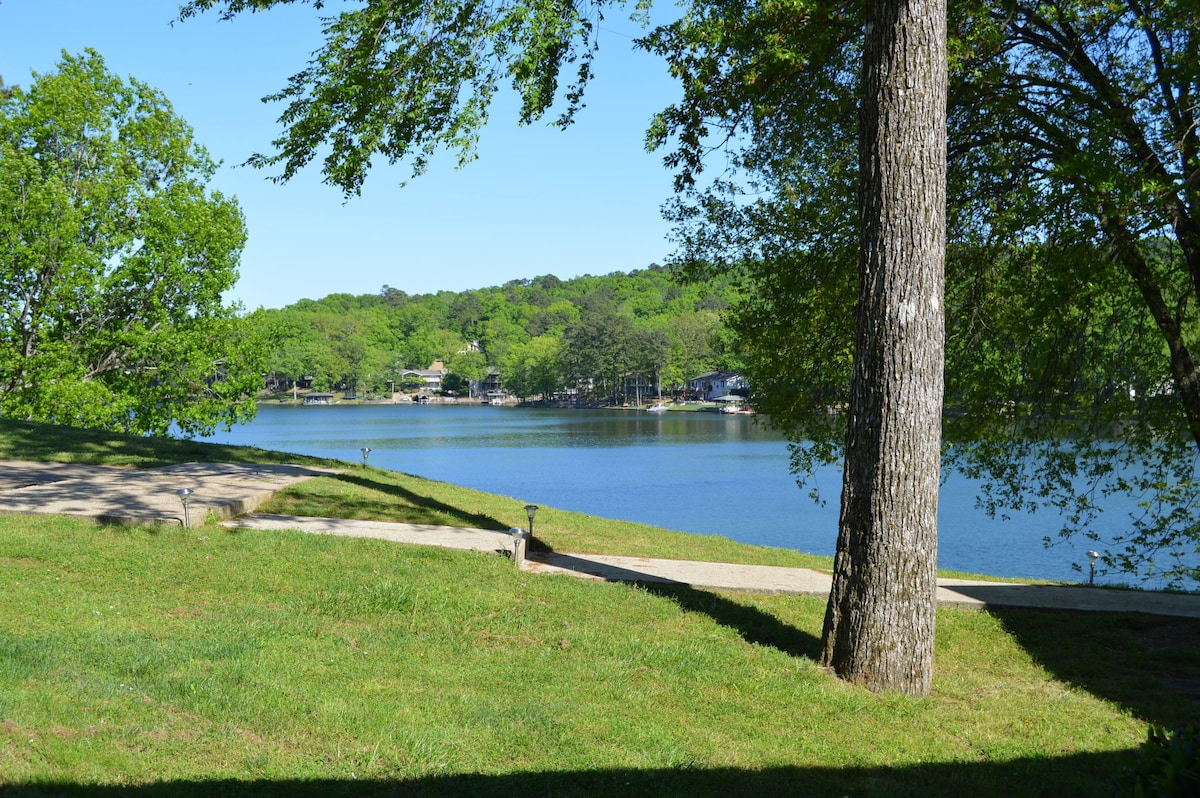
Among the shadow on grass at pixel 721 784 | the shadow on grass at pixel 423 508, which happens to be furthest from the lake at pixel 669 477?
the shadow on grass at pixel 721 784

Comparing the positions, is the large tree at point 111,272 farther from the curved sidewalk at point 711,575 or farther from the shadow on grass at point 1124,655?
the shadow on grass at point 1124,655

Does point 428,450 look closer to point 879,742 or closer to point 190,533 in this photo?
point 190,533

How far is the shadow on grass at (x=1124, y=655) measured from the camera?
23.6 feet

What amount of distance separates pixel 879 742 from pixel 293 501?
889 cm

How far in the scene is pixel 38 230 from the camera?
23.1 metres

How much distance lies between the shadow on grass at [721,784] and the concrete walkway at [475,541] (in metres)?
4.56

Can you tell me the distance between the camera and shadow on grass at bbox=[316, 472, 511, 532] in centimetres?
1253

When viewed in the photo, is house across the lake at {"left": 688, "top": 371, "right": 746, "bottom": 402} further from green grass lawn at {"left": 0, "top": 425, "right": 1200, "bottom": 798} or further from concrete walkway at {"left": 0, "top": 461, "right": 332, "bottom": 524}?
green grass lawn at {"left": 0, "top": 425, "right": 1200, "bottom": 798}

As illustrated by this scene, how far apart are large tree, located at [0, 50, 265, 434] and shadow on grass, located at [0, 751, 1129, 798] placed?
70.9ft

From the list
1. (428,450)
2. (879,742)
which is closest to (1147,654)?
(879,742)

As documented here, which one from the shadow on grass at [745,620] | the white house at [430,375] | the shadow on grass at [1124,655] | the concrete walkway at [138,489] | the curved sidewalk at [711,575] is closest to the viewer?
the shadow on grass at [1124,655]

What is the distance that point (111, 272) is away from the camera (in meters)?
24.6

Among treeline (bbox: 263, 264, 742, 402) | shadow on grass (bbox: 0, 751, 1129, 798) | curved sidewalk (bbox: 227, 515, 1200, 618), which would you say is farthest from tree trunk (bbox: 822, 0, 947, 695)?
treeline (bbox: 263, 264, 742, 402)

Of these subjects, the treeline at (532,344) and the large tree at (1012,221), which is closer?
the large tree at (1012,221)
